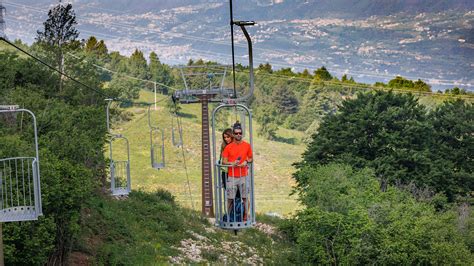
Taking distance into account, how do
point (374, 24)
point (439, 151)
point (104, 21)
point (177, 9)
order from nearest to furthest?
point (439, 151), point (104, 21), point (177, 9), point (374, 24)

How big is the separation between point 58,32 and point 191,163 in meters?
24.7

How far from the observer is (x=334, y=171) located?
135ft

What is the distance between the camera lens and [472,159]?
4984cm

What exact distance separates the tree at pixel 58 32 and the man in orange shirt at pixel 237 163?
3254 cm

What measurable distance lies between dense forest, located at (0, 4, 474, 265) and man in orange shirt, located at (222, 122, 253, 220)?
5875 millimetres

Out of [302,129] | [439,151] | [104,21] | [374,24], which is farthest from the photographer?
[374,24]

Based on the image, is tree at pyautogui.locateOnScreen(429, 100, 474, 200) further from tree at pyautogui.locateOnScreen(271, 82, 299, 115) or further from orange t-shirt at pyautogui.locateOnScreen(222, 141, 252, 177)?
tree at pyautogui.locateOnScreen(271, 82, 299, 115)

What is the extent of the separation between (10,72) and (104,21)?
112m

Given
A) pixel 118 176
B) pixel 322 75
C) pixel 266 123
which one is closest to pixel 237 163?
pixel 118 176

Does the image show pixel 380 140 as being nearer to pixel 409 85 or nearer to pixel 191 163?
pixel 191 163

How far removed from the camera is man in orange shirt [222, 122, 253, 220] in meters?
15.5

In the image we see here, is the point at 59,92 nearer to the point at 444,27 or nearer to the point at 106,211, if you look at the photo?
the point at 106,211

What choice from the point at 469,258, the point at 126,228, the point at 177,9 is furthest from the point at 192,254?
the point at 177,9

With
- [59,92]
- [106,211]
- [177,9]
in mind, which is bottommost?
[106,211]
